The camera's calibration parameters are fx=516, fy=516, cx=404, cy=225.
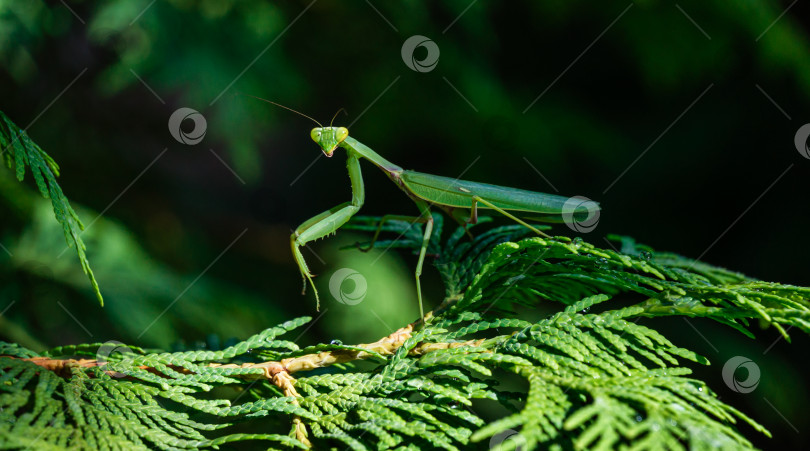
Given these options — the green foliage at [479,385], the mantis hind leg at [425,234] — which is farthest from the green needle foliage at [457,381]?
the mantis hind leg at [425,234]

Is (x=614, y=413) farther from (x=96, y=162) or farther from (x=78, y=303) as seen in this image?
(x=96, y=162)

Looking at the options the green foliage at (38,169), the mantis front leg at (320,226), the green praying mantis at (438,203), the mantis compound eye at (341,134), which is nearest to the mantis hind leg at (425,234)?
the green praying mantis at (438,203)

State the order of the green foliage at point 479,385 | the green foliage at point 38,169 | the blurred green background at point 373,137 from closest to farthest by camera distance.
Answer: the green foliage at point 479,385
the green foliage at point 38,169
the blurred green background at point 373,137

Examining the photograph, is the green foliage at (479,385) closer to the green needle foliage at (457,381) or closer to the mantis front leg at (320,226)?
the green needle foliage at (457,381)

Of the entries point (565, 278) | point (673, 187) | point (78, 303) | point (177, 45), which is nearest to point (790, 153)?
point (673, 187)

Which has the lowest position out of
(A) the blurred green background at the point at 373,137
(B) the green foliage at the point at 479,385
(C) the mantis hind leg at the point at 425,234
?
(B) the green foliage at the point at 479,385

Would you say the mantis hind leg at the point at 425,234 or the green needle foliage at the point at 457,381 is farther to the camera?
the mantis hind leg at the point at 425,234

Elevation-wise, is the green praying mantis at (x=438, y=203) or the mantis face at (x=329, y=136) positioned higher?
the mantis face at (x=329, y=136)

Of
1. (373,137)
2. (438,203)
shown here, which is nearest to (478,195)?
(438,203)

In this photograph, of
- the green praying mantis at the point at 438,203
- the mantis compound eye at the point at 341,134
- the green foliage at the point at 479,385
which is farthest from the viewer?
the mantis compound eye at the point at 341,134
